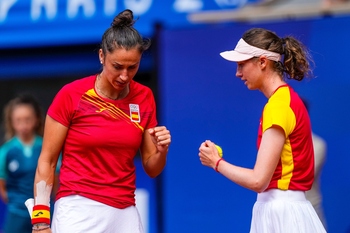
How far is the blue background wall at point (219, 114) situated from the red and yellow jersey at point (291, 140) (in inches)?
83.9

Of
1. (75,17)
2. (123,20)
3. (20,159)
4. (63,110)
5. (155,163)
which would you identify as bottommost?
(155,163)

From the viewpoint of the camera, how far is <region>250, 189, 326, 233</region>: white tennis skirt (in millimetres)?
3738

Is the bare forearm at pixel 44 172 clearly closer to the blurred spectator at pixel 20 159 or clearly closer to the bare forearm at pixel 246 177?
the bare forearm at pixel 246 177

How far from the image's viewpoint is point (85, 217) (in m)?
3.72

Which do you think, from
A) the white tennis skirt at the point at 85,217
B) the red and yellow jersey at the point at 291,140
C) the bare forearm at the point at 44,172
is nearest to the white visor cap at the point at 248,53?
the red and yellow jersey at the point at 291,140

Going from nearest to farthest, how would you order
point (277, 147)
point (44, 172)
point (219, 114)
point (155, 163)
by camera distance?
point (277, 147) < point (44, 172) < point (155, 163) < point (219, 114)

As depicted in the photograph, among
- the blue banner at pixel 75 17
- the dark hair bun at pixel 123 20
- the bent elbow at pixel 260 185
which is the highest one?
the blue banner at pixel 75 17

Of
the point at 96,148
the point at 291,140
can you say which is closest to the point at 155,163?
the point at 96,148

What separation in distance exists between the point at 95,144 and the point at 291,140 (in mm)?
957

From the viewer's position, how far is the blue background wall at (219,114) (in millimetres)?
5883

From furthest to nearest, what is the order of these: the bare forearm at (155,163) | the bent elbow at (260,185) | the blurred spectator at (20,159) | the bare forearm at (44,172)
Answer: the blurred spectator at (20,159) → the bare forearm at (155,163) → the bare forearm at (44,172) → the bent elbow at (260,185)

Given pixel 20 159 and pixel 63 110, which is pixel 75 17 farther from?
pixel 63 110

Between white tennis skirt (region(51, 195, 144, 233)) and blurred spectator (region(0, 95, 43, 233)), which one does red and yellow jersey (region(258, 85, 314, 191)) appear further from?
blurred spectator (region(0, 95, 43, 233))

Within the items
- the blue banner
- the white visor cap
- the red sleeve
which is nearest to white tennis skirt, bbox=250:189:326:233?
the white visor cap
